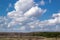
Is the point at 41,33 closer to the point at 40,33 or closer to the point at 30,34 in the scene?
the point at 40,33

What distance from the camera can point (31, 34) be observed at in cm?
4391

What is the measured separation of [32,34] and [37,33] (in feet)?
6.74

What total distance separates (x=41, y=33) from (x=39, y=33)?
29.9 inches

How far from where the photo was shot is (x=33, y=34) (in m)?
43.6

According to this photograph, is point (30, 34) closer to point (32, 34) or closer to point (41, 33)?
point (32, 34)

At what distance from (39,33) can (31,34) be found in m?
2.39

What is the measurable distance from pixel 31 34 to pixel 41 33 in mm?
2884

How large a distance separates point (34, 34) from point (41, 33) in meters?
2.03

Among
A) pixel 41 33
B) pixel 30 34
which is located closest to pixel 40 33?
pixel 41 33

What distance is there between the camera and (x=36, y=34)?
4412cm

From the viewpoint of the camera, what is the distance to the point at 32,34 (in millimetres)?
43344

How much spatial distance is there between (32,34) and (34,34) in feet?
2.52

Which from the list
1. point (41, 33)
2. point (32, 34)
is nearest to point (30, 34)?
point (32, 34)

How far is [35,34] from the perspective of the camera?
44062 millimetres
